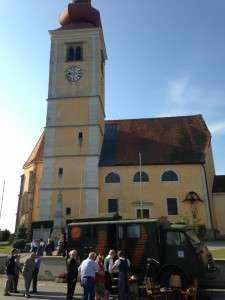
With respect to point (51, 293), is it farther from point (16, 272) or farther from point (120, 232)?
point (120, 232)

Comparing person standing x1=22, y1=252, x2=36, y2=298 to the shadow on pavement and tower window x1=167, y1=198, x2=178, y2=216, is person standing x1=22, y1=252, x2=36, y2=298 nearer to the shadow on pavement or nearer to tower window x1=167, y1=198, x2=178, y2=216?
the shadow on pavement

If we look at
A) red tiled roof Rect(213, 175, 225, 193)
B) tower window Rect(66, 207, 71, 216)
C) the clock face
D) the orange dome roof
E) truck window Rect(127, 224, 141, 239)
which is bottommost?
truck window Rect(127, 224, 141, 239)

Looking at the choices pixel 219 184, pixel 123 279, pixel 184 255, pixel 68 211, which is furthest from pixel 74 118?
pixel 123 279

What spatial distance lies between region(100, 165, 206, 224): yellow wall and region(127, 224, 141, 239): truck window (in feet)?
73.0

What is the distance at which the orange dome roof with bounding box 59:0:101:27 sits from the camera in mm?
43219

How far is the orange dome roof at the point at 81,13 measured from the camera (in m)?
43.2

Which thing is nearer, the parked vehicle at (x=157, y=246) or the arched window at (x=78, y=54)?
the parked vehicle at (x=157, y=246)

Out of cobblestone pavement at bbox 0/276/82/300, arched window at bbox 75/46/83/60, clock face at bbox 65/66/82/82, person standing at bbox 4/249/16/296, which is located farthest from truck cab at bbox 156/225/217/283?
arched window at bbox 75/46/83/60

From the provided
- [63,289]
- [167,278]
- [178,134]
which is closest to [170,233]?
[167,278]

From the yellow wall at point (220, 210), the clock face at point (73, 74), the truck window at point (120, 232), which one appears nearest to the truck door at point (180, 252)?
the truck window at point (120, 232)

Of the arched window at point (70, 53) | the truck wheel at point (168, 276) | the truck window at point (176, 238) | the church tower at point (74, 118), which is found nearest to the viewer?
the truck wheel at point (168, 276)

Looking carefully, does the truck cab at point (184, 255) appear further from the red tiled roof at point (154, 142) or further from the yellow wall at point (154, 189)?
the red tiled roof at point (154, 142)

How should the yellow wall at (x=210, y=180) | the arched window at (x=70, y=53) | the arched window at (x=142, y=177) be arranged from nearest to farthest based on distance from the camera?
the yellow wall at (x=210, y=180), the arched window at (x=142, y=177), the arched window at (x=70, y=53)

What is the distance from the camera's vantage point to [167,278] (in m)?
13.4
